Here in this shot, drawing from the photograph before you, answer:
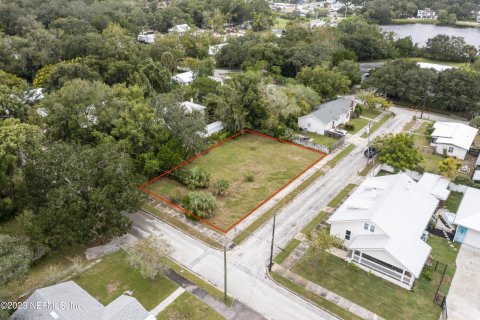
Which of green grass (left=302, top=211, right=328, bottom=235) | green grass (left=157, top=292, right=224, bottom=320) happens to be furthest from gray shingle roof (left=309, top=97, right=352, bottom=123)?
green grass (left=157, top=292, right=224, bottom=320)

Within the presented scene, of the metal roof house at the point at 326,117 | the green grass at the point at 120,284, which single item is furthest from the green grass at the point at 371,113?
the green grass at the point at 120,284

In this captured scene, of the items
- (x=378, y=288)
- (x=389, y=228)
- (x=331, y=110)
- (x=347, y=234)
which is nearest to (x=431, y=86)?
(x=331, y=110)

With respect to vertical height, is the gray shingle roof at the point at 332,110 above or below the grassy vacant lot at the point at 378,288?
above

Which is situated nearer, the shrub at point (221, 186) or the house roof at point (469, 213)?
the house roof at point (469, 213)

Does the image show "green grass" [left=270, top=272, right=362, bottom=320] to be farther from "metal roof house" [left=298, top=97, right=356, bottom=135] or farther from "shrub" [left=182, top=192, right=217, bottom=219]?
"metal roof house" [left=298, top=97, right=356, bottom=135]

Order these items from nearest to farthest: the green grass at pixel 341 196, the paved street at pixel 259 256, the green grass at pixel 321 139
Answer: the paved street at pixel 259 256 → the green grass at pixel 341 196 → the green grass at pixel 321 139

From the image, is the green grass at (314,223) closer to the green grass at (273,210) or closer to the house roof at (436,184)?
the green grass at (273,210)

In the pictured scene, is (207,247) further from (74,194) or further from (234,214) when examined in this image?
(74,194)
